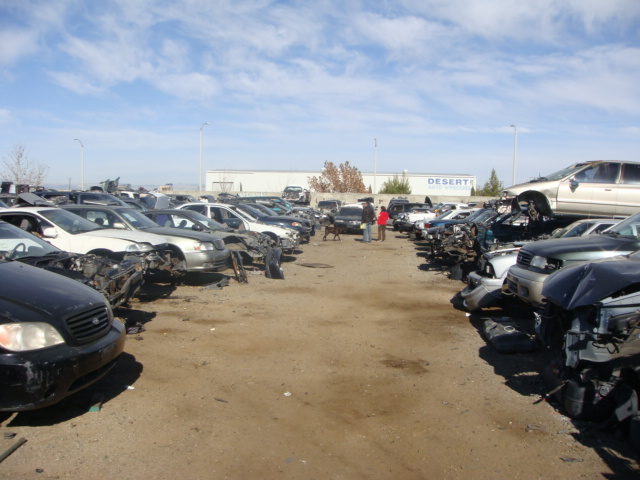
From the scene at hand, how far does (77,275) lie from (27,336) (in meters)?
2.28

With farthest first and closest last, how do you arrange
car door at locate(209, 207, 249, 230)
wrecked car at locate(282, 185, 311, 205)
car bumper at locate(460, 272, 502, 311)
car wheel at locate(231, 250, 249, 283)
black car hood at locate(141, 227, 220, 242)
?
wrecked car at locate(282, 185, 311, 205), car door at locate(209, 207, 249, 230), car wheel at locate(231, 250, 249, 283), black car hood at locate(141, 227, 220, 242), car bumper at locate(460, 272, 502, 311)

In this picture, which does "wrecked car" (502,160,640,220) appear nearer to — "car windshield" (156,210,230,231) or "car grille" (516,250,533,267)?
"car grille" (516,250,533,267)

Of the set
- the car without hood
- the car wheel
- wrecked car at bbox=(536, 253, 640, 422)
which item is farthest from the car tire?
wrecked car at bbox=(536, 253, 640, 422)

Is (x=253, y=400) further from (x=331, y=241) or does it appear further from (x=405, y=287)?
(x=331, y=241)

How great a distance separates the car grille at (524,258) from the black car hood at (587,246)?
0.22ft

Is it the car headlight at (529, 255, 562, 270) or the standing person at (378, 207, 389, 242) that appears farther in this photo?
the standing person at (378, 207, 389, 242)

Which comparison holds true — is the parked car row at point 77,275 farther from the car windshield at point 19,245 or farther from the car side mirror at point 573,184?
the car side mirror at point 573,184

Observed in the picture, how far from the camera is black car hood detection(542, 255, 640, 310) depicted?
4914mm

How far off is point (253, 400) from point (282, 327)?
2911 millimetres

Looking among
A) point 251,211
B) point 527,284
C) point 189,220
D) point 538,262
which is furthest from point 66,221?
point 251,211

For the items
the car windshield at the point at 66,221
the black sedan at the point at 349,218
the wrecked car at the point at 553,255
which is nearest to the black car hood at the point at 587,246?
the wrecked car at the point at 553,255

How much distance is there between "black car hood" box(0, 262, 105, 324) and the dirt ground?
3.05 ft

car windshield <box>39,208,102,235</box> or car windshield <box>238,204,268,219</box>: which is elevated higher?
car windshield <box>39,208,102,235</box>

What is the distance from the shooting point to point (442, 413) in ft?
17.2
